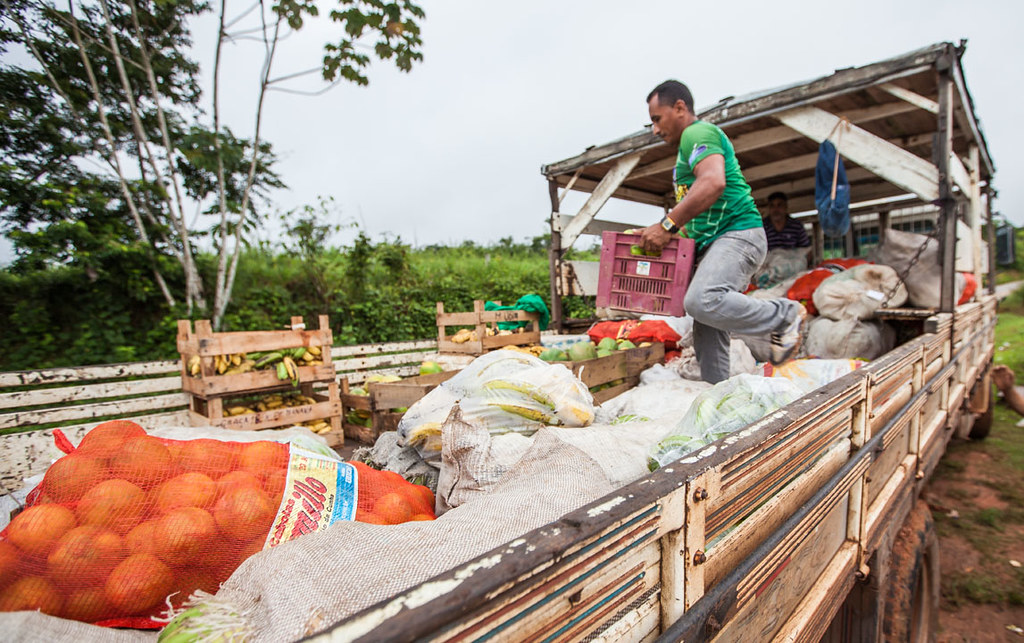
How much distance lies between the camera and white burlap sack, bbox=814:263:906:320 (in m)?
4.27

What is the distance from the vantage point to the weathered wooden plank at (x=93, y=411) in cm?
314

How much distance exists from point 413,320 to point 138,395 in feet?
19.5

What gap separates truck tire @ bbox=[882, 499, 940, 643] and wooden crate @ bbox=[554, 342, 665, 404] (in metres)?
1.63

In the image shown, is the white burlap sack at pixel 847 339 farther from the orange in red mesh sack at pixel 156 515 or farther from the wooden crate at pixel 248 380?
the wooden crate at pixel 248 380

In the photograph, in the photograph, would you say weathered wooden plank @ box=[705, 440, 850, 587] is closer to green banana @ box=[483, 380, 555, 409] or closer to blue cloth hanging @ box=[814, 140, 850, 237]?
green banana @ box=[483, 380, 555, 409]

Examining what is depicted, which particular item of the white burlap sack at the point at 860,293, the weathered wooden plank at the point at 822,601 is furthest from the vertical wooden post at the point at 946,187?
the weathered wooden plank at the point at 822,601

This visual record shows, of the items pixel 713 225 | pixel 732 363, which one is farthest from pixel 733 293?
pixel 732 363

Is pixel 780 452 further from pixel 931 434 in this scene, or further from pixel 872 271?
pixel 872 271

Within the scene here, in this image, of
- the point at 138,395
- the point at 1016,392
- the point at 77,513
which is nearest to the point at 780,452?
the point at 77,513

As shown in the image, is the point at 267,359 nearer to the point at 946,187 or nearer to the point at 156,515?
the point at 156,515

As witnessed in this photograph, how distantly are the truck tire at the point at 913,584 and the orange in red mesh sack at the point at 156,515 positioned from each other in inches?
74.8

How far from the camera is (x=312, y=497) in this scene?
4.83 feet

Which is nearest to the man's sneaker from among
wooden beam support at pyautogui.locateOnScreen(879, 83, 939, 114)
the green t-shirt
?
the green t-shirt

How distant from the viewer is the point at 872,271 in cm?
444
